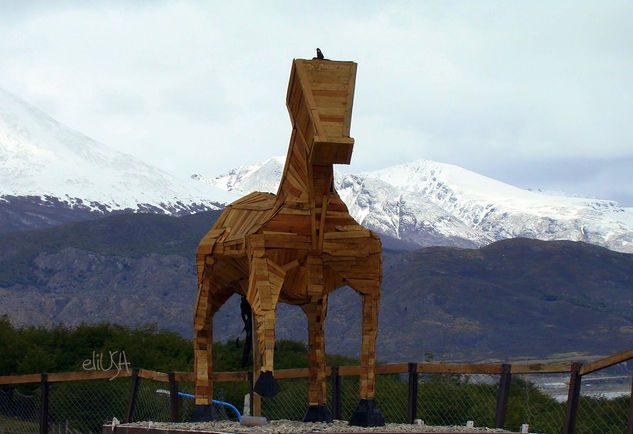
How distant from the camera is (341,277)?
51.6 ft

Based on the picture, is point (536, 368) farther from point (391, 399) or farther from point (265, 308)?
point (391, 399)

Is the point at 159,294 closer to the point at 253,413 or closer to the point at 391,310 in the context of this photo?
the point at 391,310

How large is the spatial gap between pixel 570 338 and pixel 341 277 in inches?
6874

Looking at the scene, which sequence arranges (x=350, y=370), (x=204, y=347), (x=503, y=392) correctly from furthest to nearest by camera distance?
(x=204, y=347) < (x=350, y=370) < (x=503, y=392)

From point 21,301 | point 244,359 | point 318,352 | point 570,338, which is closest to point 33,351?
point 244,359

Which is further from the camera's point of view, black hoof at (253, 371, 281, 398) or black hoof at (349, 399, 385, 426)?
black hoof at (349, 399, 385, 426)

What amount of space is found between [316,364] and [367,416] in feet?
4.78

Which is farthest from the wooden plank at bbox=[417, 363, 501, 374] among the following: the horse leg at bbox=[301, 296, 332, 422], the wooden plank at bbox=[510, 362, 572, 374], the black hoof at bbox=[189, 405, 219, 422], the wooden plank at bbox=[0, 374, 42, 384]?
the wooden plank at bbox=[0, 374, 42, 384]

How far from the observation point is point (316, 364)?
54.2 feet

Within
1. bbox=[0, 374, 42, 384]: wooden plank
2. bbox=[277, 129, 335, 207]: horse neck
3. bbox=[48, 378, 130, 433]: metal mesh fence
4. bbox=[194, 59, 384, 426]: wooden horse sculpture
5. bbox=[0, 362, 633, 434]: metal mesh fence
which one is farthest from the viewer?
bbox=[48, 378, 130, 433]: metal mesh fence

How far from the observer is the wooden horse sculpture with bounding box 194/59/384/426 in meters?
14.9

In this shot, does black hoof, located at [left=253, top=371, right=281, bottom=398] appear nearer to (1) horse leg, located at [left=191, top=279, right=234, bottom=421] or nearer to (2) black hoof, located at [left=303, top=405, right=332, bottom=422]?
(2) black hoof, located at [left=303, top=405, right=332, bottom=422]

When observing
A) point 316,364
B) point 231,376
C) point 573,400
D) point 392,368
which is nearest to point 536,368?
point 573,400

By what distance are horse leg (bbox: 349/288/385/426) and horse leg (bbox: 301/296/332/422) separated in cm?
76
